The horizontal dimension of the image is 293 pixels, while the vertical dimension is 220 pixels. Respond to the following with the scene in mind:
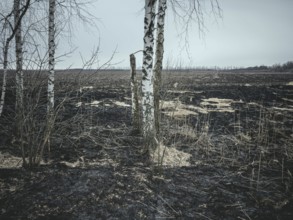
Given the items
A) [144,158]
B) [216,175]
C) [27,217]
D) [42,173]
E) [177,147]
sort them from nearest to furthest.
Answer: [27,217] → [42,173] → [216,175] → [144,158] → [177,147]

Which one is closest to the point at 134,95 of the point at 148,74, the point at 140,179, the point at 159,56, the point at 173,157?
Result: the point at 148,74

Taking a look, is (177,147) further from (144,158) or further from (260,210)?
(260,210)

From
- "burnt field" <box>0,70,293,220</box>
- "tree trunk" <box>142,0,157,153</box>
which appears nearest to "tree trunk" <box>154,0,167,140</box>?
"tree trunk" <box>142,0,157,153</box>

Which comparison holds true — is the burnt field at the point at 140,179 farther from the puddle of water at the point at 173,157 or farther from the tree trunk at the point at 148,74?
the tree trunk at the point at 148,74

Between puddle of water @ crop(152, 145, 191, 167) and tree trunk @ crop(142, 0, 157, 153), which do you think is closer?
puddle of water @ crop(152, 145, 191, 167)

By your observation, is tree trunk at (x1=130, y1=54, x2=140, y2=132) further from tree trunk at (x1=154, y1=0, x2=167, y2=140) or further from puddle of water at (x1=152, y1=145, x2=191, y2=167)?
puddle of water at (x1=152, y1=145, x2=191, y2=167)

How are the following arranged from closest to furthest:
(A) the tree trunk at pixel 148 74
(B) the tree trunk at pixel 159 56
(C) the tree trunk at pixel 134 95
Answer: (A) the tree trunk at pixel 148 74 < (B) the tree trunk at pixel 159 56 < (C) the tree trunk at pixel 134 95

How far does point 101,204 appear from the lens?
133 inches

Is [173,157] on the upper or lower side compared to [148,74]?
lower

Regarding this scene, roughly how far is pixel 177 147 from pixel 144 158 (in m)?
1.33

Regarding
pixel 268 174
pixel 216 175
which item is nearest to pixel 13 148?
pixel 216 175

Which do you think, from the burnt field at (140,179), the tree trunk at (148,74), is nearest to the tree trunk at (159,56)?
the tree trunk at (148,74)

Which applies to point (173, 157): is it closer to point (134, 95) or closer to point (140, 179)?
point (140, 179)

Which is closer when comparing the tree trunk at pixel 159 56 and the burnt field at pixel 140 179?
the burnt field at pixel 140 179
